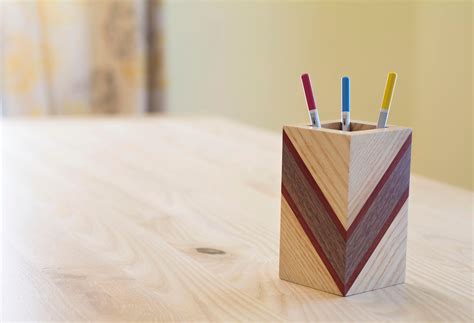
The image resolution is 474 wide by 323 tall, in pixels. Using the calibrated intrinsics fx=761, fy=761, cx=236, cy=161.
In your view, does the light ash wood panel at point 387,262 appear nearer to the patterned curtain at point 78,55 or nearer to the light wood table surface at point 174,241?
the light wood table surface at point 174,241

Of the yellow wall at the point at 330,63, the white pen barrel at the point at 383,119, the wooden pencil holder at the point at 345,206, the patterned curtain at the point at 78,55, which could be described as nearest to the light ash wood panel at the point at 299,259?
the wooden pencil holder at the point at 345,206

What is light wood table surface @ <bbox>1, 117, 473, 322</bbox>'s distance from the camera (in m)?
0.64

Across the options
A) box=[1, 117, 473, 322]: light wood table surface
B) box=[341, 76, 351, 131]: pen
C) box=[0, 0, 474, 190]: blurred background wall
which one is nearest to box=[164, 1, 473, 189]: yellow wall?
box=[0, 0, 474, 190]: blurred background wall

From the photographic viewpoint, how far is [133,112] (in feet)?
10.3

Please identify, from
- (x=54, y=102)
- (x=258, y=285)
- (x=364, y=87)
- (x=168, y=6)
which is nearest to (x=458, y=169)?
(x=364, y=87)

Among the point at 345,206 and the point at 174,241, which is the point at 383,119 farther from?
the point at 174,241

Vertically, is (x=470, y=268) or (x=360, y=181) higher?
(x=360, y=181)

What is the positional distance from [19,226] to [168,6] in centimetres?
237

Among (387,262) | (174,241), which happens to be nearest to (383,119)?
(387,262)

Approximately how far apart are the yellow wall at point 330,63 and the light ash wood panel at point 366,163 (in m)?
1.74

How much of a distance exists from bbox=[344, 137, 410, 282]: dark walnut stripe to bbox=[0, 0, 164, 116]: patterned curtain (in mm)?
2485

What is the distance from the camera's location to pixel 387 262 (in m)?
0.68

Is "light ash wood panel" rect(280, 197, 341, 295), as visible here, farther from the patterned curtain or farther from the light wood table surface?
the patterned curtain

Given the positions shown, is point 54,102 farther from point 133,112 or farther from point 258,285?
point 258,285
